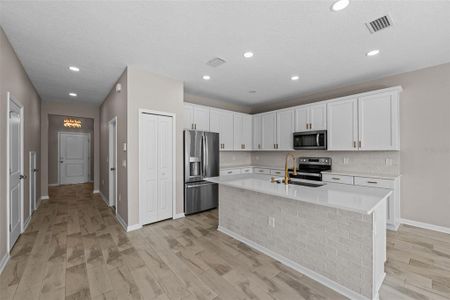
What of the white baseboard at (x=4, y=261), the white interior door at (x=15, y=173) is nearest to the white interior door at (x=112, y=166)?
the white interior door at (x=15, y=173)

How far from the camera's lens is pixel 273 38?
8.04 feet

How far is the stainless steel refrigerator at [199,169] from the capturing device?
404 centimetres

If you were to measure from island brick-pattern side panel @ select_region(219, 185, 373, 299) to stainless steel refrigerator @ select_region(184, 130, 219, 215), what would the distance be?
145 cm

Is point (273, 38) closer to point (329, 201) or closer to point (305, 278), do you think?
point (329, 201)

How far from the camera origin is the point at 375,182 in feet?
11.5

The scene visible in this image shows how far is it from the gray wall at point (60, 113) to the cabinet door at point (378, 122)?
23.2ft

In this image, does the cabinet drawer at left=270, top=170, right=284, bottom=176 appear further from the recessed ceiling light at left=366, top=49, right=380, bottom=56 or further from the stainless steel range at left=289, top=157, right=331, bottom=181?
the recessed ceiling light at left=366, top=49, right=380, bottom=56

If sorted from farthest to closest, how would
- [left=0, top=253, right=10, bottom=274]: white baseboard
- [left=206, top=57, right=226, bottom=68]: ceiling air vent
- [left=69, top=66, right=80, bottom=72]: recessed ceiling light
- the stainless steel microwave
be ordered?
the stainless steel microwave → [left=69, top=66, right=80, bottom=72]: recessed ceiling light → [left=206, top=57, right=226, bottom=68]: ceiling air vent → [left=0, top=253, right=10, bottom=274]: white baseboard

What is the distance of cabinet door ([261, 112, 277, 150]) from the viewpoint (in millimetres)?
5359

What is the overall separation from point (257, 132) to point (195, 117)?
2055 mm

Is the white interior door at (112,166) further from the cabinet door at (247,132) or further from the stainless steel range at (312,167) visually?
the stainless steel range at (312,167)

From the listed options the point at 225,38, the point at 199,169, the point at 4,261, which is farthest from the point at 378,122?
the point at 4,261

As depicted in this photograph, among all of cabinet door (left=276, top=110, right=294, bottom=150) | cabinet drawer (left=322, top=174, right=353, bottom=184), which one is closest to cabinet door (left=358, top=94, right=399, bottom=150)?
cabinet drawer (left=322, top=174, right=353, bottom=184)

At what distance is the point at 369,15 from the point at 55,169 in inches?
398
